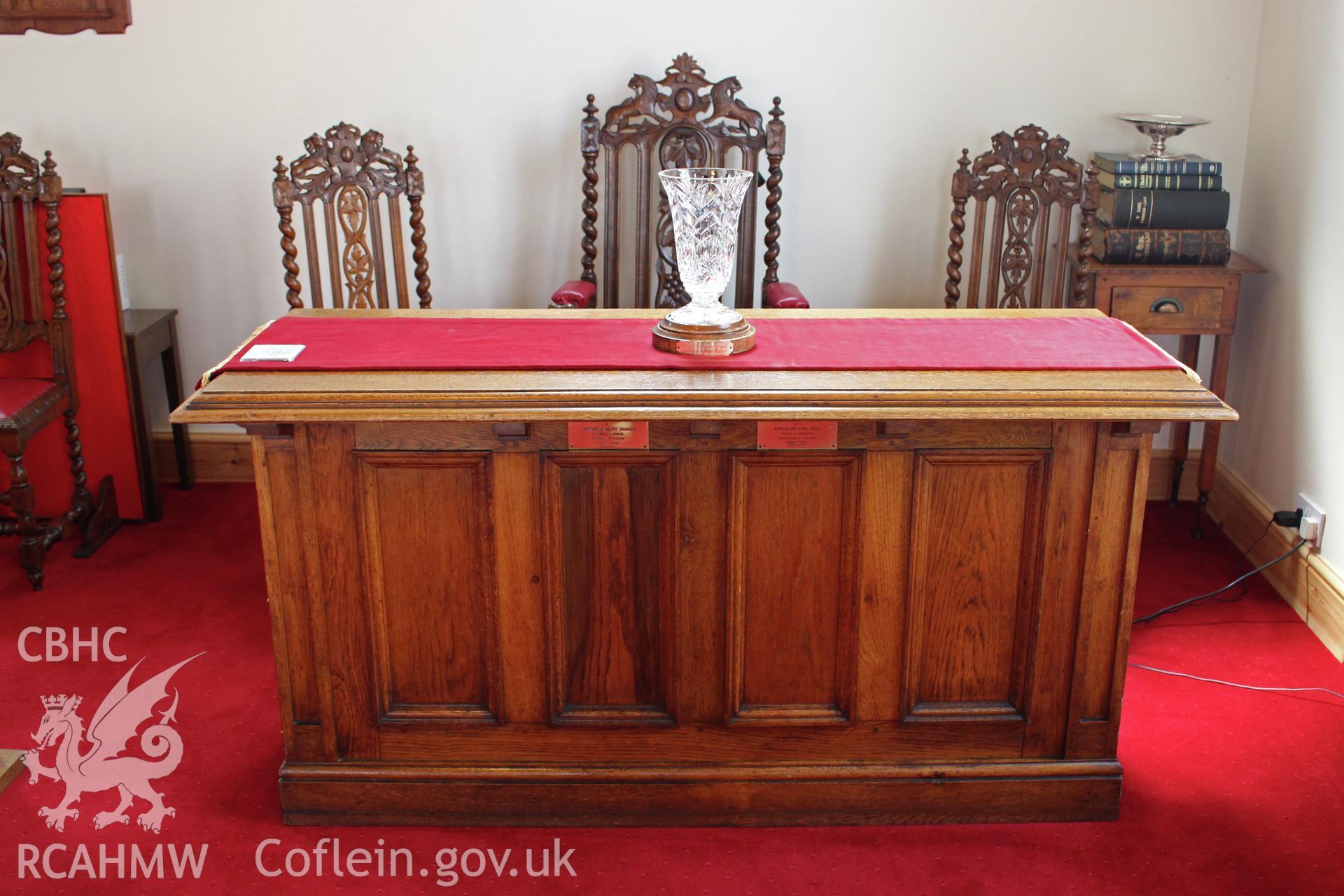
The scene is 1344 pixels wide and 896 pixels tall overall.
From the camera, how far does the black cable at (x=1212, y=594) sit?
10.4 feet

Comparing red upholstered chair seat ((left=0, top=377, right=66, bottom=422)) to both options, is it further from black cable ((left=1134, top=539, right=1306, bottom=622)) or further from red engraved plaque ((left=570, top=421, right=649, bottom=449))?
black cable ((left=1134, top=539, right=1306, bottom=622))

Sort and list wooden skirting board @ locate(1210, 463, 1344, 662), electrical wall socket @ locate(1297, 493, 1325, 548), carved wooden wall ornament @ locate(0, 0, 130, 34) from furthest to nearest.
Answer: carved wooden wall ornament @ locate(0, 0, 130, 34)
electrical wall socket @ locate(1297, 493, 1325, 548)
wooden skirting board @ locate(1210, 463, 1344, 662)

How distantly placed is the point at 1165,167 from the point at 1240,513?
3.30 feet

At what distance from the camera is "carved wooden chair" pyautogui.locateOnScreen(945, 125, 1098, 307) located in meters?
3.37

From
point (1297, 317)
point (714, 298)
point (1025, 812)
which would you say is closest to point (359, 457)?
point (714, 298)

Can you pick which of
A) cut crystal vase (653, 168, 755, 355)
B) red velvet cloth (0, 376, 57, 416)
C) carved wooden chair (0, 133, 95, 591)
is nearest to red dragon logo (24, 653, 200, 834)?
carved wooden chair (0, 133, 95, 591)

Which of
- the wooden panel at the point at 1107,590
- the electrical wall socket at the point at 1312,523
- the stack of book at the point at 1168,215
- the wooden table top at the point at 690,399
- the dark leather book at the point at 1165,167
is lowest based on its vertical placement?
the electrical wall socket at the point at 1312,523

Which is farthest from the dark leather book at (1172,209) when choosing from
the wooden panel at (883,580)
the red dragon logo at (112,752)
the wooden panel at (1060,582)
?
the red dragon logo at (112,752)

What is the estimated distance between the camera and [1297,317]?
3309mm

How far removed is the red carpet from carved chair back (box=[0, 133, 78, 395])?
705 mm

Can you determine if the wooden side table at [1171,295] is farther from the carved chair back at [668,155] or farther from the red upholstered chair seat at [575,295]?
the red upholstered chair seat at [575,295]

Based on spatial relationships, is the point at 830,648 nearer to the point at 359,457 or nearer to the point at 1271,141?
the point at 359,457

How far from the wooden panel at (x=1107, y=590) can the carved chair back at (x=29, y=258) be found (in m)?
2.68

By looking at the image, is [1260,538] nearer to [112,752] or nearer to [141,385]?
[112,752]
